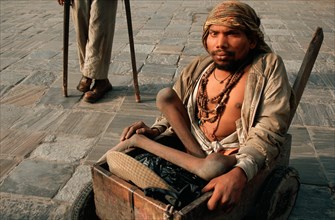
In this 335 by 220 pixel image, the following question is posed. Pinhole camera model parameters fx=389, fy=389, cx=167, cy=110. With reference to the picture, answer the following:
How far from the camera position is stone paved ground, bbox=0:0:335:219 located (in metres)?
2.79

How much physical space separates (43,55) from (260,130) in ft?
15.0

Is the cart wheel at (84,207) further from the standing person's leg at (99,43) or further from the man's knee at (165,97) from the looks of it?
the standing person's leg at (99,43)

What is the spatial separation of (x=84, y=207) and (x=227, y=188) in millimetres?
808

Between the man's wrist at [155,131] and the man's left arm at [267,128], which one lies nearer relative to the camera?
the man's left arm at [267,128]

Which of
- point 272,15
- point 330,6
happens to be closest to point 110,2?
point 272,15

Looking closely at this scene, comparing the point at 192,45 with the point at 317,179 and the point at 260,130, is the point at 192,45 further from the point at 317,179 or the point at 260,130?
the point at 260,130

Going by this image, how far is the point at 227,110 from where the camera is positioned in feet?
7.41

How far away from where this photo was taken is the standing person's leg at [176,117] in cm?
223

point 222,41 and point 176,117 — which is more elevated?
point 222,41

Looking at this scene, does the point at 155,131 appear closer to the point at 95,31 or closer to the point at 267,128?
the point at 267,128

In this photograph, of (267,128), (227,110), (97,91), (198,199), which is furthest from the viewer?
(97,91)

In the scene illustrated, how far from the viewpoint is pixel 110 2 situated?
392 cm

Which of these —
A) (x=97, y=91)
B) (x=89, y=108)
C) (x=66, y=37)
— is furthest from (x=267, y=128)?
(x=66, y=37)

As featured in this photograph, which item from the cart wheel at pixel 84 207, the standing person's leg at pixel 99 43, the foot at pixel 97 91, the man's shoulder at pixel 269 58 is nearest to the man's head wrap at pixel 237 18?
the man's shoulder at pixel 269 58
